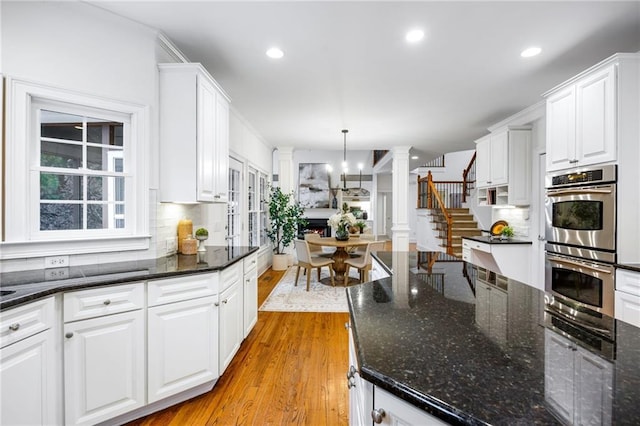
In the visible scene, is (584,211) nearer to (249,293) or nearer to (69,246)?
(249,293)

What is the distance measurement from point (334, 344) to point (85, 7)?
11.0 feet

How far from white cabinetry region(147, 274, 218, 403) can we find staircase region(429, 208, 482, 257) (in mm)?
6219

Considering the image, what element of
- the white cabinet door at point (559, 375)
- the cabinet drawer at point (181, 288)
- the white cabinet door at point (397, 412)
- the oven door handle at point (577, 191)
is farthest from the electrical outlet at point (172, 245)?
the oven door handle at point (577, 191)

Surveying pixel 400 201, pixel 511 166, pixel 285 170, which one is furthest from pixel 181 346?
pixel 400 201

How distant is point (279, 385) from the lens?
221cm

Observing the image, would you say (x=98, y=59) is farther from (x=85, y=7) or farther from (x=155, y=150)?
(x=155, y=150)

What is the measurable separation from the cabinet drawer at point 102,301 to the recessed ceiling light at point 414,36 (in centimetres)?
268

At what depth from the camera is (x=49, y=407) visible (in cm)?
147

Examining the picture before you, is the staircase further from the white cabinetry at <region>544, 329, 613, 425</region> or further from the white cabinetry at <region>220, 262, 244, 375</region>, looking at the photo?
the white cabinetry at <region>544, 329, 613, 425</region>

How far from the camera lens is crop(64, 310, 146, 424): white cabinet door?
1559mm

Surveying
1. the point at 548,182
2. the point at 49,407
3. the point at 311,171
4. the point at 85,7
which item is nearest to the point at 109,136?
the point at 85,7

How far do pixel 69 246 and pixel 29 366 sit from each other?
0.84 metres

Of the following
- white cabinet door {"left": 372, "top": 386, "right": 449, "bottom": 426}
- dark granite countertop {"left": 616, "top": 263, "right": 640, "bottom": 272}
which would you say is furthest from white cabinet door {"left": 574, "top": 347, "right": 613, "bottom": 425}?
dark granite countertop {"left": 616, "top": 263, "right": 640, "bottom": 272}

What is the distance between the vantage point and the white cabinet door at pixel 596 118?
2330mm
